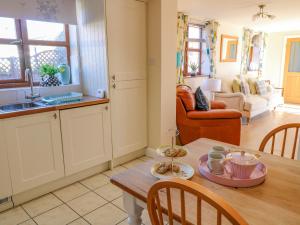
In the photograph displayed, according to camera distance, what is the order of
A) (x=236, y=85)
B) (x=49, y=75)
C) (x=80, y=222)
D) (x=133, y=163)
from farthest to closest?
1. (x=236, y=85)
2. (x=133, y=163)
3. (x=49, y=75)
4. (x=80, y=222)

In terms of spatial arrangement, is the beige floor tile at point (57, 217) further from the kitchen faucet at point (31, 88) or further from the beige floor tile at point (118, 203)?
the kitchen faucet at point (31, 88)

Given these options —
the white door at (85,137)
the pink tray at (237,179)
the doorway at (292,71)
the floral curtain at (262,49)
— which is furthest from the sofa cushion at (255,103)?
the pink tray at (237,179)

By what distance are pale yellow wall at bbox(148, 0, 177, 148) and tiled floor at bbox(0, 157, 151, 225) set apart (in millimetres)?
1032

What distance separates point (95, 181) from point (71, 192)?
11.6 inches

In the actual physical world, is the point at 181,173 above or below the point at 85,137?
above

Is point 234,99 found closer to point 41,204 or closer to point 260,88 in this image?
point 260,88

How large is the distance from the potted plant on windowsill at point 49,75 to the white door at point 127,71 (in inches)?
27.5

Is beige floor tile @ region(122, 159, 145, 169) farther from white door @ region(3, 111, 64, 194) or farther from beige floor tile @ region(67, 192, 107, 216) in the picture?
white door @ region(3, 111, 64, 194)

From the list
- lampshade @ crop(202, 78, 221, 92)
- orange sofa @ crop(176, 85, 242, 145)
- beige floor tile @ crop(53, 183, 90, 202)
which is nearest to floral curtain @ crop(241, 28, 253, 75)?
lampshade @ crop(202, 78, 221, 92)

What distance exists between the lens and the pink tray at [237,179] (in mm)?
1059

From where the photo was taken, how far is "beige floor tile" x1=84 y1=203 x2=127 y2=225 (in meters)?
1.91

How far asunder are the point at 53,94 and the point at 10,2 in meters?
1.02

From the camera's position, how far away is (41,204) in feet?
7.06

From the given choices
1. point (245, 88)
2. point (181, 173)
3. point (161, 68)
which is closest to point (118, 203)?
point (181, 173)
